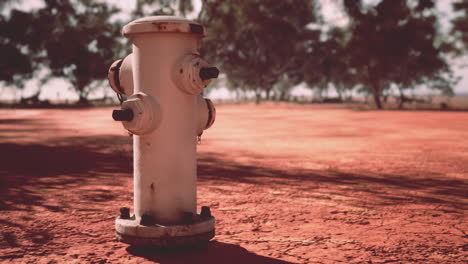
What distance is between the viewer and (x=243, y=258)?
3.46 m

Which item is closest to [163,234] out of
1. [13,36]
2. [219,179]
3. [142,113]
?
[142,113]

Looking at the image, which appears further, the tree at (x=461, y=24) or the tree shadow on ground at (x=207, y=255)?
the tree at (x=461, y=24)

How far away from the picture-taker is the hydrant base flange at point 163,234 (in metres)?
3.47

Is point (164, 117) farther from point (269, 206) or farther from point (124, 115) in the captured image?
point (269, 206)

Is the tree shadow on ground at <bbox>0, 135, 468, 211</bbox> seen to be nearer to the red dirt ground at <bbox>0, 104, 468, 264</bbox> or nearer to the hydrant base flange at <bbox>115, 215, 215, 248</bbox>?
the red dirt ground at <bbox>0, 104, 468, 264</bbox>

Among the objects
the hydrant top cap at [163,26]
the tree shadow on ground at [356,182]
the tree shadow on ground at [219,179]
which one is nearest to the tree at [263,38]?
the tree shadow on ground at [219,179]

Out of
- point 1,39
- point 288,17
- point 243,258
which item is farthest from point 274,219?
point 288,17

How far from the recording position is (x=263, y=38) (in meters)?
57.2

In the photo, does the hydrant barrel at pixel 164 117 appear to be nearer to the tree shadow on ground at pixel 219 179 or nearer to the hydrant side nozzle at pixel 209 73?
the hydrant side nozzle at pixel 209 73

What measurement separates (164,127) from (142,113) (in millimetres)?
225

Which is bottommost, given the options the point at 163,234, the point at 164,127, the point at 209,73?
the point at 163,234

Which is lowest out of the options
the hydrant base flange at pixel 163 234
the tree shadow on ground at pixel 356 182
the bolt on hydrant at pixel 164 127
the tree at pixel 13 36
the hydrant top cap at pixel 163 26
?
the tree shadow on ground at pixel 356 182

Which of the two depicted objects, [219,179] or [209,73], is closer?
[209,73]

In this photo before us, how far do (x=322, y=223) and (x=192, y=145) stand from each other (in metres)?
1.56
